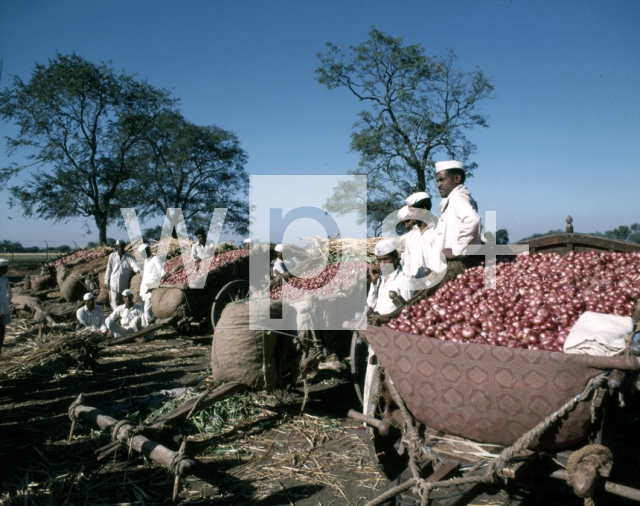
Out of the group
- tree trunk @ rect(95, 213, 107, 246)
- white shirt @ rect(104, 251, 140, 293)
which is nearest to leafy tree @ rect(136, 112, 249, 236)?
tree trunk @ rect(95, 213, 107, 246)

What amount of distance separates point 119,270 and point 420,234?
7.40m

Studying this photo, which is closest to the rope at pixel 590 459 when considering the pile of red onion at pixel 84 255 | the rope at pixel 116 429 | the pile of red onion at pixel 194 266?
the rope at pixel 116 429

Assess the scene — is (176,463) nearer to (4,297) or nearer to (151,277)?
(4,297)

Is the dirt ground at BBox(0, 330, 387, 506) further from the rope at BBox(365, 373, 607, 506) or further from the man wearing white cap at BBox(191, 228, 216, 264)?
the man wearing white cap at BBox(191, 228, 216, 264)

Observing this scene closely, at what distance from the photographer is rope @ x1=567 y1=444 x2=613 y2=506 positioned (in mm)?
1505

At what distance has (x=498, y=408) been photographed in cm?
176

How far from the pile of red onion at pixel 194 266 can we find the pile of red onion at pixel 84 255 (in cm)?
512

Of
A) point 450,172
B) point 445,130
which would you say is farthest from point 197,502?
point 445,130

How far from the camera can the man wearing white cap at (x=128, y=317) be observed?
8320mm

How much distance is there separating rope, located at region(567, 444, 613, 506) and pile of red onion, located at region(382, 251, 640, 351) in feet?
1.32

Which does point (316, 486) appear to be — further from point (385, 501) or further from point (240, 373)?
point (385, 501)

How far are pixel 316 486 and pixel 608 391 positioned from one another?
226 centimetres

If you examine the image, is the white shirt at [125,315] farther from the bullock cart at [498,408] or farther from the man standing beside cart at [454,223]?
the bullock cart at [498,408]

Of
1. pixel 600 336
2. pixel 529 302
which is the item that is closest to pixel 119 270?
pixel 529 302
